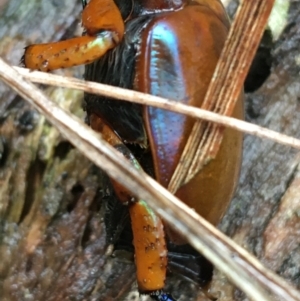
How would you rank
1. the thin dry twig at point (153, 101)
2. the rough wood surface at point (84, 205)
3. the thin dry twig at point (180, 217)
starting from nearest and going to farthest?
the thin dry twig at point (180, 217) → the thin dry twig at point (153, 101) → the rough wood surface at point (84, 205)

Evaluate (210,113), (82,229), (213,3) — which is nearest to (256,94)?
(213,3)

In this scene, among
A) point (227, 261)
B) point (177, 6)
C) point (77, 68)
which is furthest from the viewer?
point (77, 68)

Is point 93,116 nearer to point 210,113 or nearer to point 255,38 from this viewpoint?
point 210,113

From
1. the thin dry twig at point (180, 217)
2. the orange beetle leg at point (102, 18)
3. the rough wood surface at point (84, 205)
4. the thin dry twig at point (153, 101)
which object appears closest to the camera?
the thin dry twig at point (180, 217)

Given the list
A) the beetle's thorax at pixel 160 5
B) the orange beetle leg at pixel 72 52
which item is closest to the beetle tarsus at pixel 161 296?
the orange beetle leg at pixel 72 52

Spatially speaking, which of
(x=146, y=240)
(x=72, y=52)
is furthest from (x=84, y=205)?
(x=72, y=52)

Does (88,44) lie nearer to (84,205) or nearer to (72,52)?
(72,52)

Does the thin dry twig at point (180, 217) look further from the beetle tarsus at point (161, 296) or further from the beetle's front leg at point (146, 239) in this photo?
the beetle tarsus at point (161, 296)

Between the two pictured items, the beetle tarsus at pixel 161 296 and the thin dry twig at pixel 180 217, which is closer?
the thin dry twig at pixel 180 217
